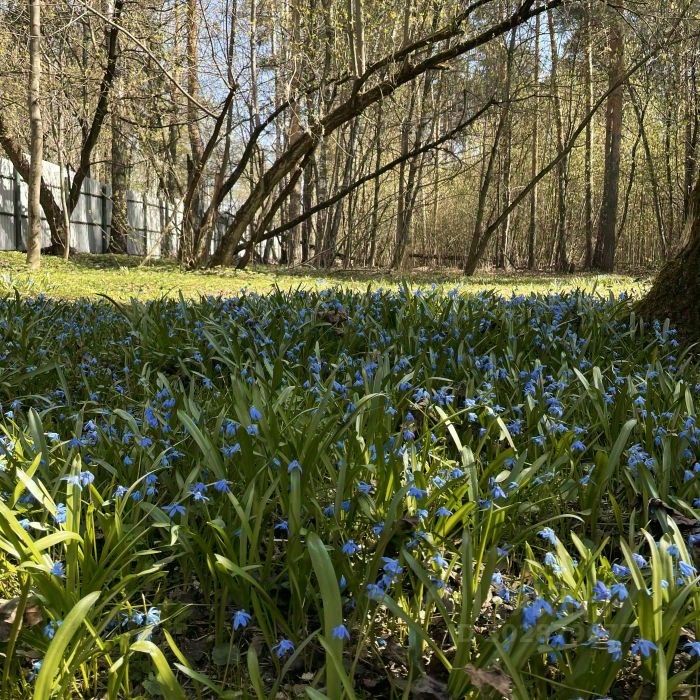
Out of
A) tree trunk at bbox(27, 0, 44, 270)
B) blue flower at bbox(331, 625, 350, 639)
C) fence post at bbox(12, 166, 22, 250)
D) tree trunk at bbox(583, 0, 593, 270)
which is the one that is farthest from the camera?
fence post at bbox(12, 166, 22, 250)

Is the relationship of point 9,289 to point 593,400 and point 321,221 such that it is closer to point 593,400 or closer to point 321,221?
point 593,400

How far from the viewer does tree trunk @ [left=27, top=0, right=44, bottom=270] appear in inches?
372

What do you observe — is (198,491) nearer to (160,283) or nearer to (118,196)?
(160,283)

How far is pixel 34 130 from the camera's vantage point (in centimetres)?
955

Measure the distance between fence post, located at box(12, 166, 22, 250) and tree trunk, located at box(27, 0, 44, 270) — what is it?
7194 mm

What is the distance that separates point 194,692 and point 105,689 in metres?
0.19

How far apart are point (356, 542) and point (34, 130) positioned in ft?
32.1

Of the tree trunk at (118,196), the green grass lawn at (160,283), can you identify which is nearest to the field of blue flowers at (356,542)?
the green grass lawn at (160,283)

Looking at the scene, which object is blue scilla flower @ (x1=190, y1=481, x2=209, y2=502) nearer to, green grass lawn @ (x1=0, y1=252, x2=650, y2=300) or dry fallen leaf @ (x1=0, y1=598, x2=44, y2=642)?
dry fallen leaf @ (x1=0, y1=598, x2=44, y2=642)

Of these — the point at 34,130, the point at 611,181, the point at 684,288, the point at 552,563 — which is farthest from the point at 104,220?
the point at 552,563

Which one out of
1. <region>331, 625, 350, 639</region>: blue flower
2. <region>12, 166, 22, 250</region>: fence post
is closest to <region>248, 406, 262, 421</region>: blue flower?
<region>331, 625, 350, 639</region>: blue flower

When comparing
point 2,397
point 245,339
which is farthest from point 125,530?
point 245,339

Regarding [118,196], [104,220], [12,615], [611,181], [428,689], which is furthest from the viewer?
[104,220]

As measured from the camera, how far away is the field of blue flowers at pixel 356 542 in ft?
3.81
